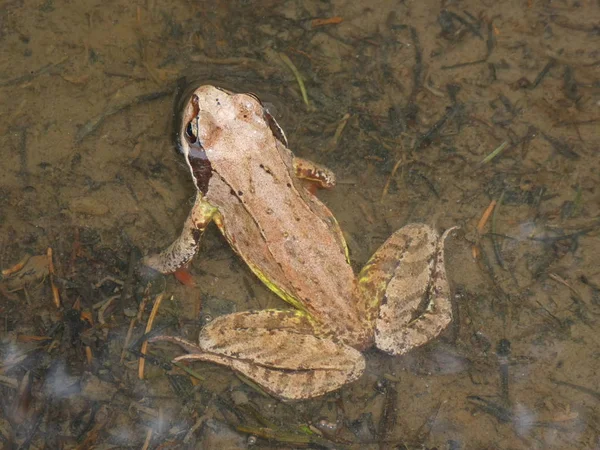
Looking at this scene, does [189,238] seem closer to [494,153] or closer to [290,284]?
[290,284]

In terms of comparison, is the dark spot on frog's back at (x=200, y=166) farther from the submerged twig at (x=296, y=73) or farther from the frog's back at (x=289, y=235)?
the submerged twig at (x=296, y=73)

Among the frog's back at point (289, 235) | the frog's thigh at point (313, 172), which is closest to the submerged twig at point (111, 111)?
the frog's back at point (289, 235)

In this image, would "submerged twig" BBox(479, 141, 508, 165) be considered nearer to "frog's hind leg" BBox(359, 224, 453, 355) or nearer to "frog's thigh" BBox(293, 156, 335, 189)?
"frog's hind leg" BBox(359, 224, 453, 355)

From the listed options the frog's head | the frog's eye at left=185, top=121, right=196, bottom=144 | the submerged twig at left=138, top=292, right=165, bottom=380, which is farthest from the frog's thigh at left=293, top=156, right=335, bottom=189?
the submerged twig at left=138, top=292, right=165, bottom=380

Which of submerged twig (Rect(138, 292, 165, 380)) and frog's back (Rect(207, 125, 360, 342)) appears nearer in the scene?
frog's back (Rect(207, 125, 360, 342))

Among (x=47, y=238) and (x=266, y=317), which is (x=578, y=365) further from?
(x=47, y=238)

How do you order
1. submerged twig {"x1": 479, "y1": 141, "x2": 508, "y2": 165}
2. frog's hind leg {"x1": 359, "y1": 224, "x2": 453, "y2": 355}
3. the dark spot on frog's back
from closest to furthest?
frog's hind leg {"x1": 359, "y1": 224, "x2": 453, "y2": 355}
the dark spot on frog's back
submerged twig {"x1": 479, "y1": 141, "x2": 508, "y2": 165}
